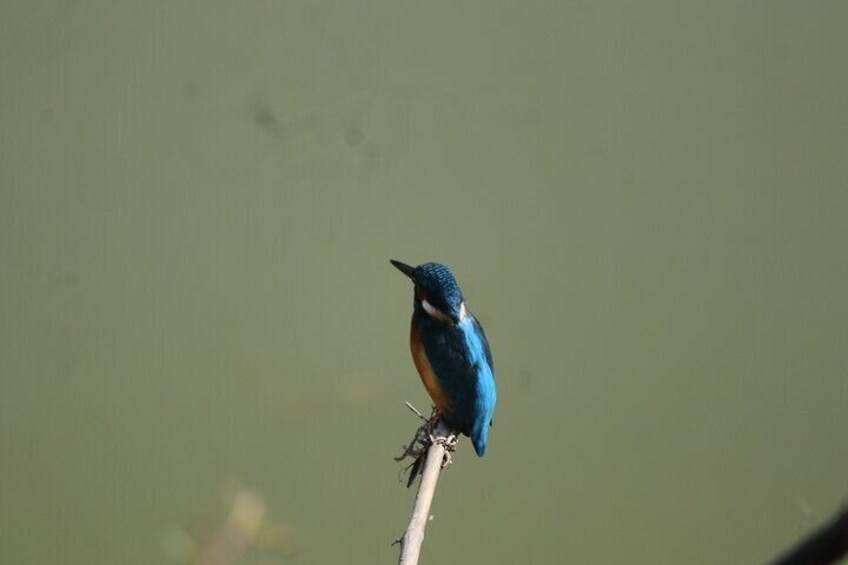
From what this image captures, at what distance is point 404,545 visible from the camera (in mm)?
882

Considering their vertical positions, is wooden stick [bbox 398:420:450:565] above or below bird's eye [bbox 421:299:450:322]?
below

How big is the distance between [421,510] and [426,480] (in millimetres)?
81

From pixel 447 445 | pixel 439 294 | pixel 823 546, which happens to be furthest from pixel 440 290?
pixel 823 546

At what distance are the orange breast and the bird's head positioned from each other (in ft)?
0.19

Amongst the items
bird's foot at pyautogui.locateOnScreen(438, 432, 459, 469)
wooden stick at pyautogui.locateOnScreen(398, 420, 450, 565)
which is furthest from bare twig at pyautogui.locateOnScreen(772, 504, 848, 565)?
bird's foot at pyautogui.locateOnScreen(438, 432, 459, 469)

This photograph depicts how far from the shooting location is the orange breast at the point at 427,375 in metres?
1.47

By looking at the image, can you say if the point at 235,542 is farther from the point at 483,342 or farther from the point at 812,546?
the point at 812,546

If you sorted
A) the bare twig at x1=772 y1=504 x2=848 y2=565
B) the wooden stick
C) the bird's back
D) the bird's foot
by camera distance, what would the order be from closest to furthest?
the bare twig at x1=772 y1=504 x2=848 y2=565
the wooden stick
the bird's foot
the bird's back

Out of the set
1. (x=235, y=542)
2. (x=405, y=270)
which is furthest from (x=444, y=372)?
(x=235, y=542)

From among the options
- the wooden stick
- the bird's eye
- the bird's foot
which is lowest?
the wooden stick

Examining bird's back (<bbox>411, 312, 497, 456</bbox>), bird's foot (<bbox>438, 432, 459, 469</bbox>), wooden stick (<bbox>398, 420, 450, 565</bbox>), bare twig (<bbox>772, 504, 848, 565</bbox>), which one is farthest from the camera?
bird's back (<bbox>411, 312, 497, 456</bbox>)

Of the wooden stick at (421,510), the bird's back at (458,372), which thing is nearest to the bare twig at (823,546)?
the wooden stick at (421,510)

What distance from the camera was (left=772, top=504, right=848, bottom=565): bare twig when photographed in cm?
20

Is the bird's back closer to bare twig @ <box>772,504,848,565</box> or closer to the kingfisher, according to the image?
the kingfisher
